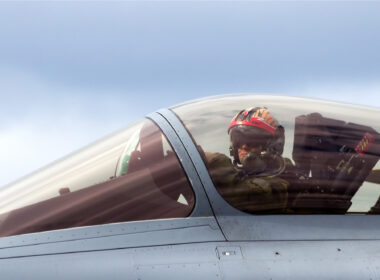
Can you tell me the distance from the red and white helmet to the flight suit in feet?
0.79

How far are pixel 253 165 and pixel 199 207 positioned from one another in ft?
2.06

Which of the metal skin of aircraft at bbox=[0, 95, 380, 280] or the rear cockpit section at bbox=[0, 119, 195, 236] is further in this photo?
the rear cockpit section at bbox=[0, 119, 195, 236]

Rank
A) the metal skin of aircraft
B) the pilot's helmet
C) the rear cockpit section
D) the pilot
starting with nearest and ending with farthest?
the metal skin of aircraft < the rear cockpit section < the pilot < the pilot's helmet

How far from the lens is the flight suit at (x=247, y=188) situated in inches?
158

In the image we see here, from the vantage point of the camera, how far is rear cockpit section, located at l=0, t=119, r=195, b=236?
12.8 ft

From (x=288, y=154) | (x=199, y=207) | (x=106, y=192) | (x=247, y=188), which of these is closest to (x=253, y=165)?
(x=247, y=188)

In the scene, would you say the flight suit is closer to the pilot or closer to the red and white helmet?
the pilot

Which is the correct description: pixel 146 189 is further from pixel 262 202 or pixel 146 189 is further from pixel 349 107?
pixel 349 107

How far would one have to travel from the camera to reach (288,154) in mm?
4383

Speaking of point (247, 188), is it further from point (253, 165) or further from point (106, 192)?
point (106, 192)

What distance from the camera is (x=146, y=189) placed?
4.04m

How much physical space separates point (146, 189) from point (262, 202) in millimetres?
896

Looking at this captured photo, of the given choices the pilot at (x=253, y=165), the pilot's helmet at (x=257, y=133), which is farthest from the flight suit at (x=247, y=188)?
the pilot's helmet at (x=257, y=133)

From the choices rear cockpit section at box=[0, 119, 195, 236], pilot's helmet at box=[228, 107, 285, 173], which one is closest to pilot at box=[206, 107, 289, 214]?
pilot's helmet at box=[228, 107, 285, 173]
